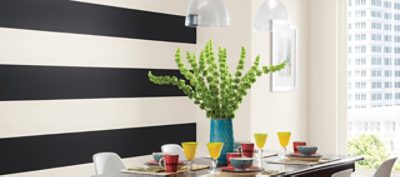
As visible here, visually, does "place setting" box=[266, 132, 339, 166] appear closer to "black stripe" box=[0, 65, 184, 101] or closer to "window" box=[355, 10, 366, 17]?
"black stripe" box=[0, 65, 184, 101]

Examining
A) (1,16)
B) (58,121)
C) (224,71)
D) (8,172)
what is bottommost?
(8,172)

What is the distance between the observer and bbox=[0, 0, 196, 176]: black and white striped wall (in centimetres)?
438

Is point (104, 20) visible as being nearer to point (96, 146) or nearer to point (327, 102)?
point (96, 146)

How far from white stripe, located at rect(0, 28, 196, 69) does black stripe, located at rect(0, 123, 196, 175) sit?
0.53 m

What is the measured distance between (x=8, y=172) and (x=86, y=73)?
1007 millimetres

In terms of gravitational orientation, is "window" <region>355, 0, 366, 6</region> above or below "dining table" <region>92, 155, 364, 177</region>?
above

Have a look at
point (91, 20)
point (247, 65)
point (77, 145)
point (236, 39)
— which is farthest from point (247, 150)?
point (236, 39)

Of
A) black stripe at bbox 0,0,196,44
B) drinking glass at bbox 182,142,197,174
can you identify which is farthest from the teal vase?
black stripe at bbox 0,0,196,44

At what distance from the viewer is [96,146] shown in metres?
5.02

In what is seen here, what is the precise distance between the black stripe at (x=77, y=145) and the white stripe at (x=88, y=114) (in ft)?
0.16

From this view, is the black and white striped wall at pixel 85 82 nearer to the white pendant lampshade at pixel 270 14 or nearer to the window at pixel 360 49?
the white pendant lampshade at pixel 270 14

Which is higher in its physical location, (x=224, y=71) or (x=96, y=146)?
(x=224, y=71)

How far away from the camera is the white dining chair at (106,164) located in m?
3.94

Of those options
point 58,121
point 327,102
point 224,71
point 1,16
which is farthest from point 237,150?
point 327,102
